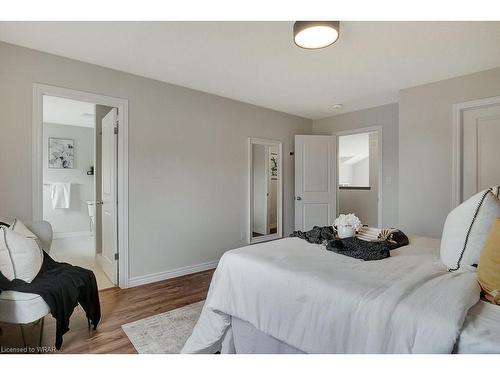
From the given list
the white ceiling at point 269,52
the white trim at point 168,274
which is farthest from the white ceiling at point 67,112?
the white trim at point 168,274

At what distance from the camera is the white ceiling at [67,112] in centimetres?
411

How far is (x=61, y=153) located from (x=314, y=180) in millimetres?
4872

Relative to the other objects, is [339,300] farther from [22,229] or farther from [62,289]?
[22,229]

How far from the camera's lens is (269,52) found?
2430 millimetres

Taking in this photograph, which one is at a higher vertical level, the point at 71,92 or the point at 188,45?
the point at 188,45

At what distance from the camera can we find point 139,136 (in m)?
3.02

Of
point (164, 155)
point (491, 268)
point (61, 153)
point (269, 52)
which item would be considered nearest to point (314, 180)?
point (164, 155)

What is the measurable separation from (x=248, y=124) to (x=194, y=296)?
244 cm

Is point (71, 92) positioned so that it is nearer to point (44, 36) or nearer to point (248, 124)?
point (44, 36)

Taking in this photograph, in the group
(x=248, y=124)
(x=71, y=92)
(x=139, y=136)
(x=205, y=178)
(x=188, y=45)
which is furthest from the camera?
(x=248, y=124)
